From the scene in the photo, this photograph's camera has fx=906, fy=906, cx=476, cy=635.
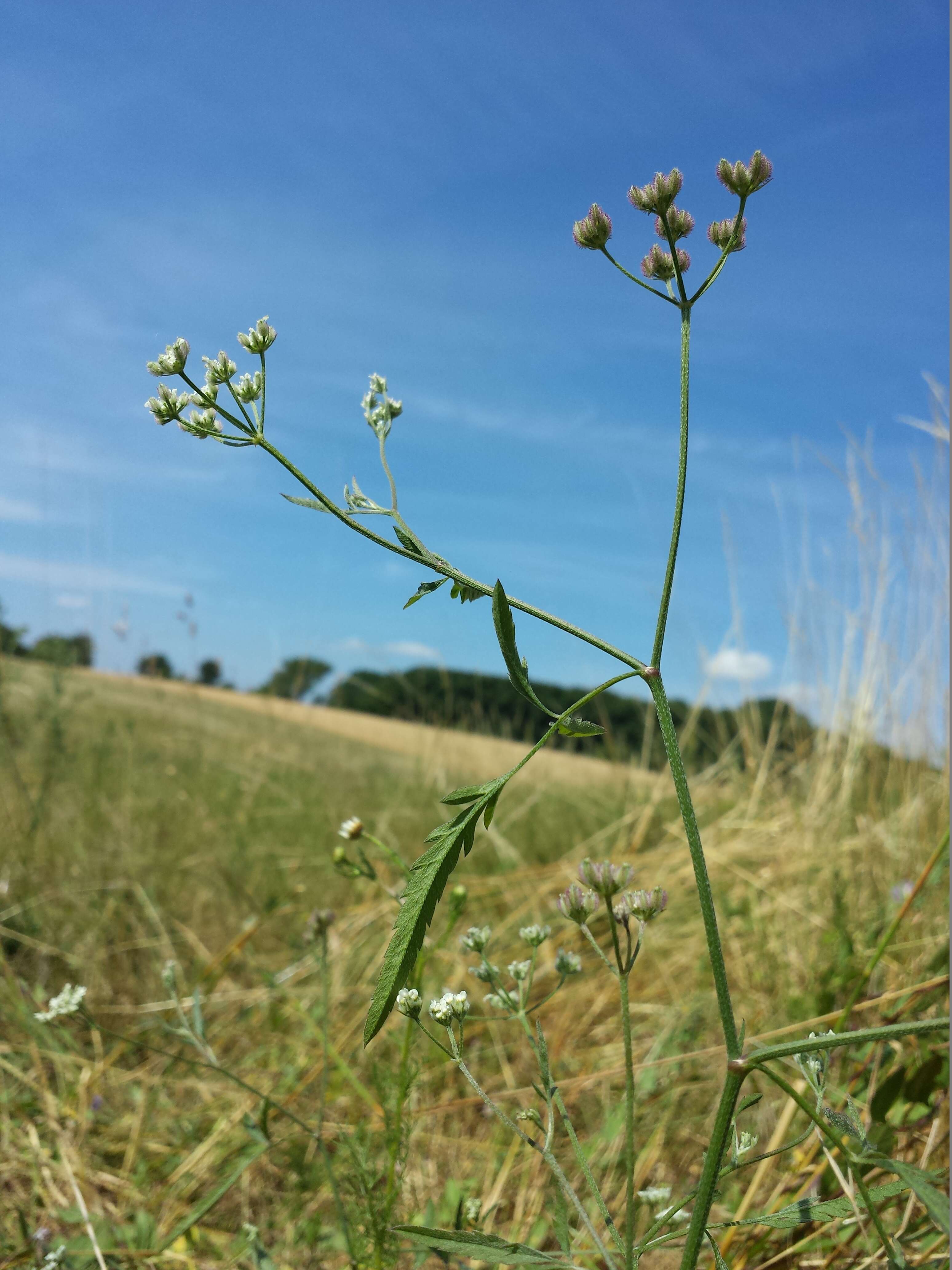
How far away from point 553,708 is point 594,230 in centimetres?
140

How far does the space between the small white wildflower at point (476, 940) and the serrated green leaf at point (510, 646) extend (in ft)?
1.58

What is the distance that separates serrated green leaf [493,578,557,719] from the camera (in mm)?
651

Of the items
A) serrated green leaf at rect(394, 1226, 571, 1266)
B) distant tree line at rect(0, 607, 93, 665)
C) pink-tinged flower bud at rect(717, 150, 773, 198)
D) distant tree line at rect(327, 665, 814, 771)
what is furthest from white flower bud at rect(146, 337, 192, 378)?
distant tree line at rect(0, 607, 93, 665)

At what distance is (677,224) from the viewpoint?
0.77 m

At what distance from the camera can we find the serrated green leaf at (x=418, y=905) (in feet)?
2.03

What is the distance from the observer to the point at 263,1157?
68.0 inches

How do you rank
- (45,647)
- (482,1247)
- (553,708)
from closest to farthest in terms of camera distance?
1. (482,1247)
2. (553,708)
3. (45,647)

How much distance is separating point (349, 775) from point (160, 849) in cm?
297

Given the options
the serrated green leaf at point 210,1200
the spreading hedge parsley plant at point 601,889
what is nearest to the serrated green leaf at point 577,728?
the spreading hedge parsley plant at point 601,889

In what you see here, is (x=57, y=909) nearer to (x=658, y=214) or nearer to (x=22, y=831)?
→ (x=22, y=831)

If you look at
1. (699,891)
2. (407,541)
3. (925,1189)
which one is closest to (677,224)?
(407,541)

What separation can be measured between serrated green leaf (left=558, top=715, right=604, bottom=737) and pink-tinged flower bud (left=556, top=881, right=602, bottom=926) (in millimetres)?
290

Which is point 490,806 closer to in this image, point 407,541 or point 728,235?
point 407,541

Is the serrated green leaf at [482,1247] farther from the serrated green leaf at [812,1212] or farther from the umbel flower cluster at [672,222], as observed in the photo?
the umbel flower cluster at [672,222]
